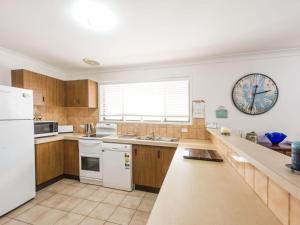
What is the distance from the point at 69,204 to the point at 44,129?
1.41 meters

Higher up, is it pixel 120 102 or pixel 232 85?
pixel 232 85

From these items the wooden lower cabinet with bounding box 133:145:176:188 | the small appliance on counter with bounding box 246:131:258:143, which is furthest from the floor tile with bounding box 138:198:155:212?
the small appliance on counter with bounding box 246:131:258:143

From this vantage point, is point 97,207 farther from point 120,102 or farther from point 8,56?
point 8,56

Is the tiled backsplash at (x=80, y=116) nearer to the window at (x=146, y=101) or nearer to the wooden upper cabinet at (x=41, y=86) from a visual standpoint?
the window at (x=146, y=101)

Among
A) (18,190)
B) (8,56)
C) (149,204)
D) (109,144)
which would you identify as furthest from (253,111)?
(8,56)

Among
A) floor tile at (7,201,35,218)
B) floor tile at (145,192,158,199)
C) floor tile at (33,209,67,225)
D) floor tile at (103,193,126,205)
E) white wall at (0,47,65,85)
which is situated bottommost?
floor tile at (145,192,158,199)

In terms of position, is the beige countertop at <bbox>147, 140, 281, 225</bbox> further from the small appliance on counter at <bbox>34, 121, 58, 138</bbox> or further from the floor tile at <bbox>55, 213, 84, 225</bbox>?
the small appliance on counter at <bbox>34, 121, 58, 138</bbox>

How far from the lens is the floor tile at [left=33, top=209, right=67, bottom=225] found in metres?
1.86

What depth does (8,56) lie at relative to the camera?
8.11ft

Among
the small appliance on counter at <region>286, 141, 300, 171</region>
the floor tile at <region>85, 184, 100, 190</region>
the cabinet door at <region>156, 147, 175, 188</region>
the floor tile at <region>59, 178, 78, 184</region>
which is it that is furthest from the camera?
the floor tile at <region>59, 178, 78, 184</region>

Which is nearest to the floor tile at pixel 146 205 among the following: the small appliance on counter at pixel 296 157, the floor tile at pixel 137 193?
the floor tile at pixel 137 193

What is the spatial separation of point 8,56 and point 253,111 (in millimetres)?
4215

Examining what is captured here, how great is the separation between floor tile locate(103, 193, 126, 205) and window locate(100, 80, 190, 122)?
1471mm

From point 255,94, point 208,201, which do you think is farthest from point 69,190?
point 255,94
